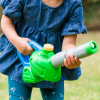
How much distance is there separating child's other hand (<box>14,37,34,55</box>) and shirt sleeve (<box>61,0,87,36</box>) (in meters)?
0.21

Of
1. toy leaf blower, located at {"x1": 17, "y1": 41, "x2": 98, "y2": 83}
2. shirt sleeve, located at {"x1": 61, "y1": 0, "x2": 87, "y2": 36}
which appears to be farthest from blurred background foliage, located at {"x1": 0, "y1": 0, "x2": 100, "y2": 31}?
toy leaf blower, located at {"x1": 17, "y1": 41, "x2": 98, "y2": 83}

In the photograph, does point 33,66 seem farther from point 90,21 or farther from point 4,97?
point 90,21

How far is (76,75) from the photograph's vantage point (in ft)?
4.31

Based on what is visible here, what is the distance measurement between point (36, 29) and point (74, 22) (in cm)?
21

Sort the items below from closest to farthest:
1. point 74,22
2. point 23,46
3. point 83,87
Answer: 1. point 23,46
2. point 74,22
3. point 83,87

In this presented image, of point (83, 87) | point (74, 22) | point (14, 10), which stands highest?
point (14, 10)

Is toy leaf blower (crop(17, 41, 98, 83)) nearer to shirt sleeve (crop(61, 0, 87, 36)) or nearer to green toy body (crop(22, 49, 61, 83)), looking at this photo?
green toy body (crop(22, 49, 61, 83))

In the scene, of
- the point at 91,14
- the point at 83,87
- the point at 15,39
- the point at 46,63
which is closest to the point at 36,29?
the point at 15,39

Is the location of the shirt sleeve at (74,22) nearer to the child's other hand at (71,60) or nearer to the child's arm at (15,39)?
the child's arm at (15,39)

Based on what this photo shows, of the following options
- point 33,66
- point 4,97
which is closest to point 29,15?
point 33,66

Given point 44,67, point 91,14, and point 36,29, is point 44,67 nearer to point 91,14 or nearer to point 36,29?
point 36,29

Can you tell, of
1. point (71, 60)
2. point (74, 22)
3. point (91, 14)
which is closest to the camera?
point (71, 60)

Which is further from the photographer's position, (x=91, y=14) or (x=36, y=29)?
(x=91, y=14)

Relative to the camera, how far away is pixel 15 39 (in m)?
1.19
